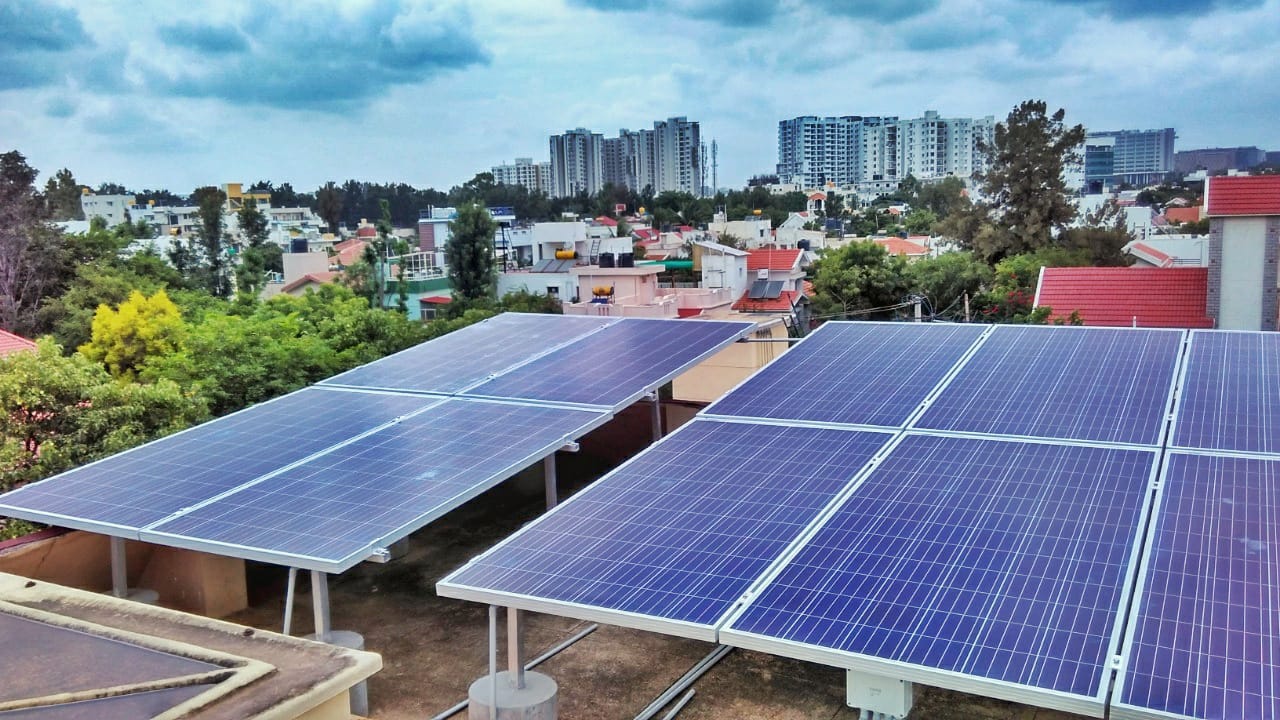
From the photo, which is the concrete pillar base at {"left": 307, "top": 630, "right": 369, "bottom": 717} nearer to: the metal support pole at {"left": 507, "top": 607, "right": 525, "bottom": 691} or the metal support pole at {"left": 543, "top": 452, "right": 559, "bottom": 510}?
the metal support pole at {"left": 507, "top": 607, "right": 525, "bottom": 691}

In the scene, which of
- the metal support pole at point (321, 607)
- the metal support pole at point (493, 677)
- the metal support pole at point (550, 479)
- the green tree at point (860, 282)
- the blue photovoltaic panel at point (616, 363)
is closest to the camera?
the metal support pole at point (493, 677)

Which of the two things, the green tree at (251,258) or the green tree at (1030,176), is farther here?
the green tree at (251,258)

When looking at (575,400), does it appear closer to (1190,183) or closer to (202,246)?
(202,246)

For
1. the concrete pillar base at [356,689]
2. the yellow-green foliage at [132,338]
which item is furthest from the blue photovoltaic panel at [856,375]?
the yellow-green foliage at [132,338]

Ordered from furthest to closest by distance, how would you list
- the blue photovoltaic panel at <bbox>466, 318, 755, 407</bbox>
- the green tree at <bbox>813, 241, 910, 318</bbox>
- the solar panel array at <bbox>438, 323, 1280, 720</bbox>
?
the green tree at <bbox>813, 241, 910, 318</bbox> → the blue photovoltaic panel at <bbox>466, 318, 755, 407</bbox> → the solar panel array at <bbox>438, 323, 1280, 720</bbox>

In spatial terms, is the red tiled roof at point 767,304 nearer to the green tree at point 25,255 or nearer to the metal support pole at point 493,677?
the green tree at point 25,255

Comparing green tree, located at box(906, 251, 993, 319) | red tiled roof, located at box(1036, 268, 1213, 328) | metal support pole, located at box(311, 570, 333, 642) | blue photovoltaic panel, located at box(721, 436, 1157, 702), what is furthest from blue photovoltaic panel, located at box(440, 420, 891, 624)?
green tree, located at box(906, 251, 993, 319)
